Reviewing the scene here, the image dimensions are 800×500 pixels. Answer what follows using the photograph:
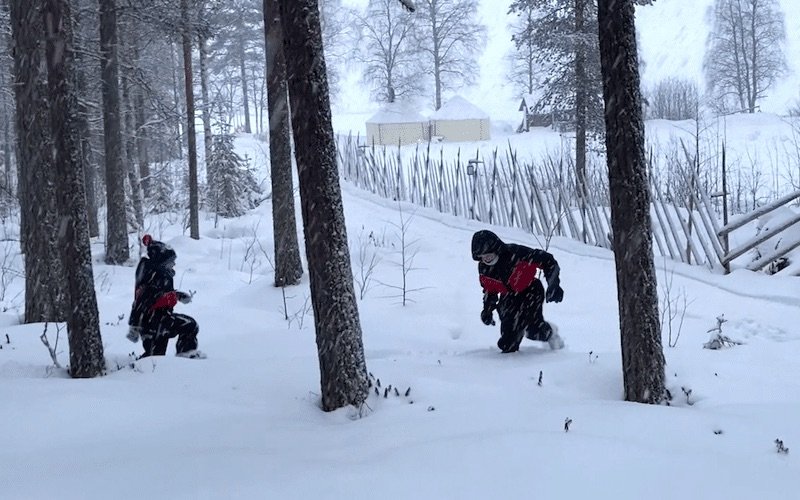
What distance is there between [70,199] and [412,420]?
2.69 meters

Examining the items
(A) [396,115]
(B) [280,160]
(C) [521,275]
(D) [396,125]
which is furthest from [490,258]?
(A) [396,115]

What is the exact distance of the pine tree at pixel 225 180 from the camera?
19859 mm

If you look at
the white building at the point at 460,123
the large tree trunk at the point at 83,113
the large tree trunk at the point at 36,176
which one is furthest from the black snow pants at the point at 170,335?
the white building at the point at 460,123

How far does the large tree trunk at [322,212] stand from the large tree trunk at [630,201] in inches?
63.4

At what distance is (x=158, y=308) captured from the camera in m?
5.30

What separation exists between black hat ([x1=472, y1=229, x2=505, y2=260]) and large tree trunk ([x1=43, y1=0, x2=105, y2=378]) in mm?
2771

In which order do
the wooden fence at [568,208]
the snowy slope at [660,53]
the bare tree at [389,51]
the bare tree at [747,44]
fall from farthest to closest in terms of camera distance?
the snowy slope at [660,53] → the bare tree at [389,51] → the bare tree at [747,44] → the wooden fence at [568,208]

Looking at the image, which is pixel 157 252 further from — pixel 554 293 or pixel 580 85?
pixel 580 85

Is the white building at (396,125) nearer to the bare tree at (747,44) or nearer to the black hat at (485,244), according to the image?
the bare tree at (747,44)

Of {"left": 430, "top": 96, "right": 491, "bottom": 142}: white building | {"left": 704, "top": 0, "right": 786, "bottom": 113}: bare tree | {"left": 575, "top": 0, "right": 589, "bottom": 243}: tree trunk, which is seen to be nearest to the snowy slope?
{"left": 704, "top": 0, "right": 786, "bottom": 113}: bare tree

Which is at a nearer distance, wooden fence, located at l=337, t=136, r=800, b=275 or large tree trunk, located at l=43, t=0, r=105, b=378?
large tree trunk, located at l=43, t=0, r=105, b=378

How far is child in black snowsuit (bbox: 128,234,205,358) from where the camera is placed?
5.22 metres

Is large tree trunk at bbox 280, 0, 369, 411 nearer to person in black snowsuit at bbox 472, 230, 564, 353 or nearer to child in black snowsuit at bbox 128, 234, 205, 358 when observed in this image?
person in black snowsuit at bbox 472, 230, 564, 353

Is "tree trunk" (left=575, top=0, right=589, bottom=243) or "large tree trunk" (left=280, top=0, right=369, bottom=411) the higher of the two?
"tree trunk" (left=575, top=0, right=589, bottom=243)
